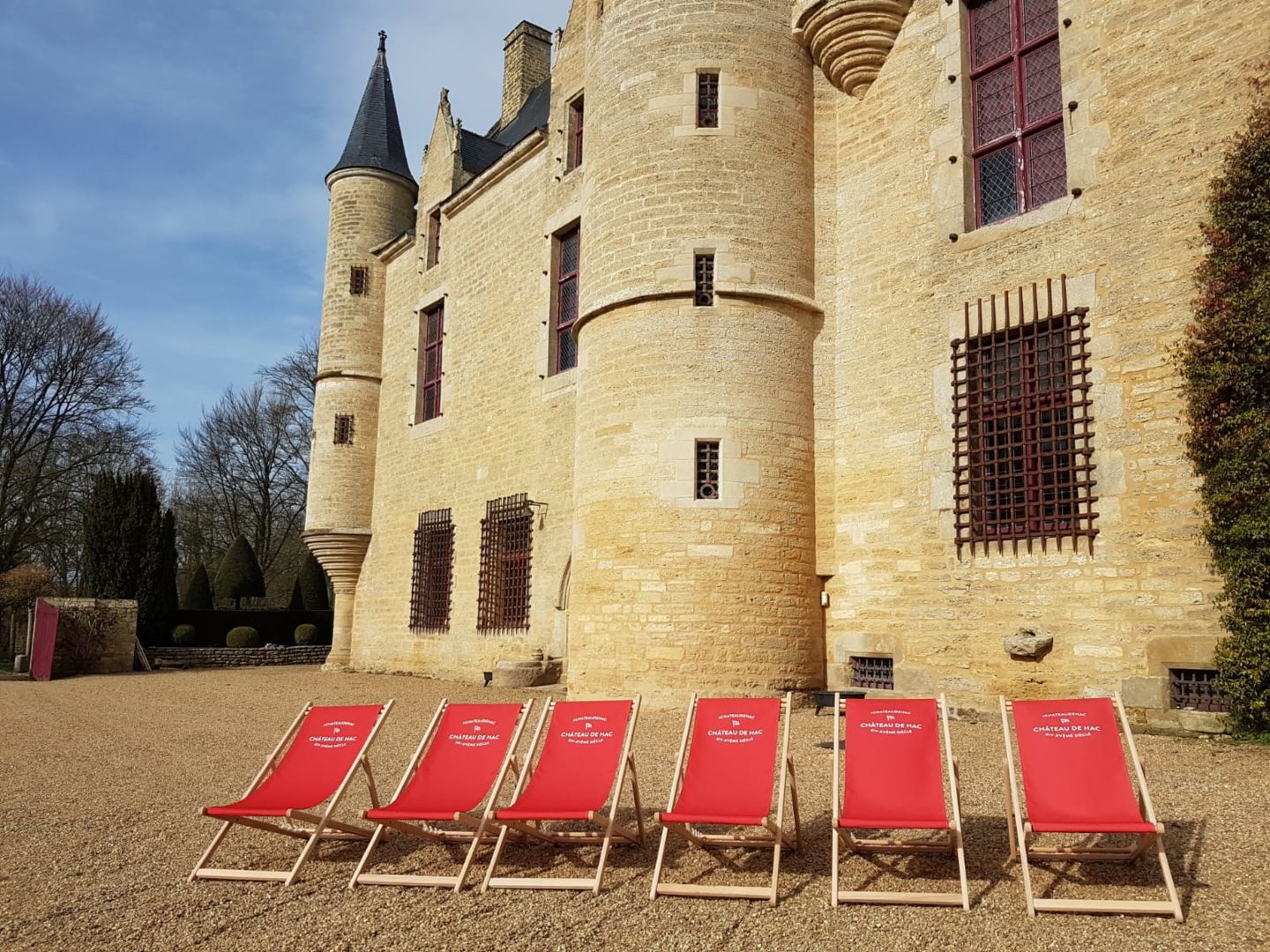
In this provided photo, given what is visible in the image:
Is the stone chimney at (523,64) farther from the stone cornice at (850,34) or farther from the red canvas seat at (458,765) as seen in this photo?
the red canvas seat at (458,765)

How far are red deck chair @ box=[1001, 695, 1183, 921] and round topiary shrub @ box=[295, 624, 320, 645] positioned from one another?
67.8 ft

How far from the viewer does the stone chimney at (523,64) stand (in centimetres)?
1905

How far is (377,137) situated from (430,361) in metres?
5.03

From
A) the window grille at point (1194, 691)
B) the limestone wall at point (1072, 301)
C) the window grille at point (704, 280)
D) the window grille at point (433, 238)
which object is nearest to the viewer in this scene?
the window grille at point (1194, 691)

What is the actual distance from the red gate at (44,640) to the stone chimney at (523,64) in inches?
472

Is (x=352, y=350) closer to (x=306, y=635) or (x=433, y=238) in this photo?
(x=433, y=238)

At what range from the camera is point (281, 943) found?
3326 millimetres

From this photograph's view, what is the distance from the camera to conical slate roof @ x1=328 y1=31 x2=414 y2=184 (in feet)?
60.7

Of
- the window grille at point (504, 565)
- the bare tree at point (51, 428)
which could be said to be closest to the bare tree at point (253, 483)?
the bare tree at point (51, 428)

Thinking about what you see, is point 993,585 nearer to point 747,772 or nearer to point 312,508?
point 747,772

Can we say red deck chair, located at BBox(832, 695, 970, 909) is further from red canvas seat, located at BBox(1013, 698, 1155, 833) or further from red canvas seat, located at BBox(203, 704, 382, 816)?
red canvas seat, located at BBox(203, 704, 382, 816)

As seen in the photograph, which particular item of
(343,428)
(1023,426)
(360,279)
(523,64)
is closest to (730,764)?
(1023,426)

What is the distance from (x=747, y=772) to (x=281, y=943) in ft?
6.18

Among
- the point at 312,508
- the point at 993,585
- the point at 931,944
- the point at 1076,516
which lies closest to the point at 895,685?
the point at 993,585
